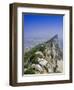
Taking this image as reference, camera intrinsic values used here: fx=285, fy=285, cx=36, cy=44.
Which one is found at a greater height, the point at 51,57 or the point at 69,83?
the point at 51,57

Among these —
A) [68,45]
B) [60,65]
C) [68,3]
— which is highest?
[68,3]

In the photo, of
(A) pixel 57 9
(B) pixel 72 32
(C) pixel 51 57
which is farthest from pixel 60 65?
(A) pixel 57 9

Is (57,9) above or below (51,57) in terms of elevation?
above

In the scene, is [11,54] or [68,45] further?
[68,45]

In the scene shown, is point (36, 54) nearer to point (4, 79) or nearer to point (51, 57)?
point (51, 57)

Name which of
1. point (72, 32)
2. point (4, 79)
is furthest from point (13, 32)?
point (72, 32)

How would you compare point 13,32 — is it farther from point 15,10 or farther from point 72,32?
point 72,32
